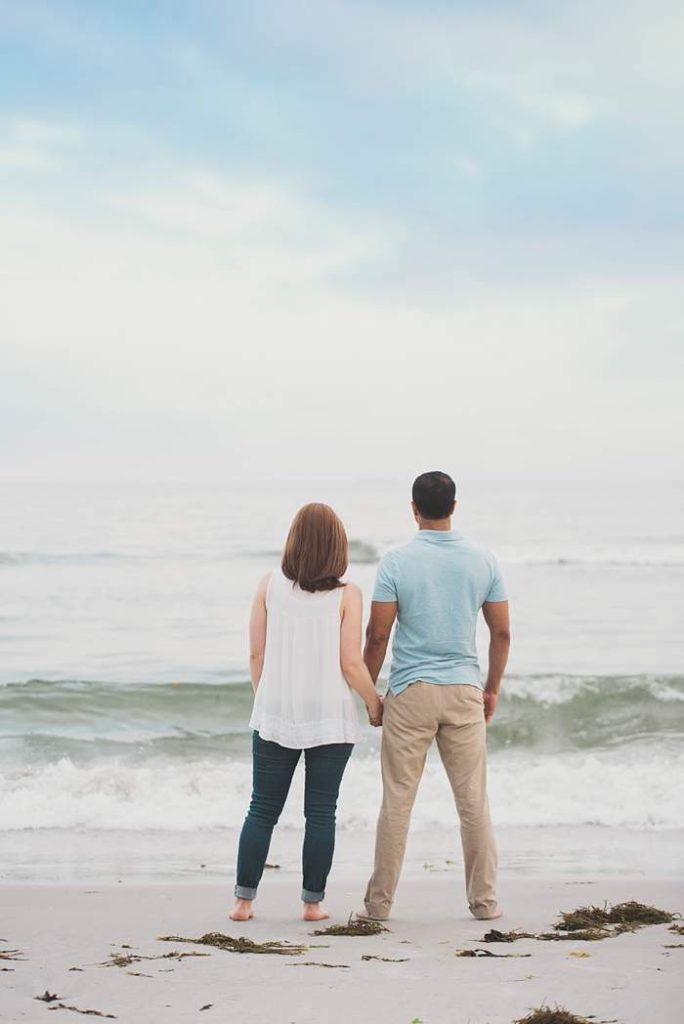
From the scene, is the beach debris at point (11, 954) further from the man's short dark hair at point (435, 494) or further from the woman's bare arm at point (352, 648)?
the man's short dark hair at point (435, 494)

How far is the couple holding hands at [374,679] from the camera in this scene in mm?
4492

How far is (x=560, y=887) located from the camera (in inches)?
216

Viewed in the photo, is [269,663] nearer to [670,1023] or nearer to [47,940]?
[47,940]

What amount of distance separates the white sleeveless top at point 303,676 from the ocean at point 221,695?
9.77 ft

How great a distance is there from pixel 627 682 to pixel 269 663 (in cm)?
840

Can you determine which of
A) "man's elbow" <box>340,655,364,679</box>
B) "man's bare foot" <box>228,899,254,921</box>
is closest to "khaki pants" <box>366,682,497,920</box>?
"man's elbow" <box>340,655,364,679</box>

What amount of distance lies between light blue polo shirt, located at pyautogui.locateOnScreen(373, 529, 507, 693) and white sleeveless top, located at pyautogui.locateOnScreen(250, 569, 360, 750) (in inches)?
9.8

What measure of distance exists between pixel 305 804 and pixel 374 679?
59 cm

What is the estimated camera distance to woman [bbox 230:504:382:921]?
14.7 ft

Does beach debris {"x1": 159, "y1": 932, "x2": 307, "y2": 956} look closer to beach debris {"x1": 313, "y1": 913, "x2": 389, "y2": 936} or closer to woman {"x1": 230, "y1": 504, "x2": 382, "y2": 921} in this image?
beach debris {"x1": 313, "y1": 913, "x2": 389, "y2": 936}

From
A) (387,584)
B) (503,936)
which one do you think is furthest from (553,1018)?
(387,584)

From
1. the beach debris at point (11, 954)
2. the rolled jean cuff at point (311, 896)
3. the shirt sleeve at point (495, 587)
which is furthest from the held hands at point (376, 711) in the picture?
the beach debris at point (11, 954)

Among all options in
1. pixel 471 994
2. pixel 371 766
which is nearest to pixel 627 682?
pixel 371 766

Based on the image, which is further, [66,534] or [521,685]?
[66,534]
